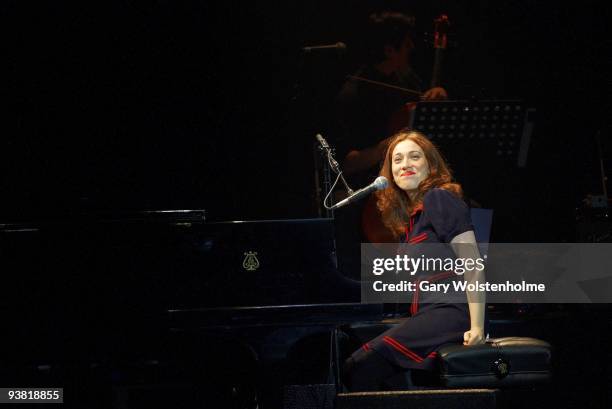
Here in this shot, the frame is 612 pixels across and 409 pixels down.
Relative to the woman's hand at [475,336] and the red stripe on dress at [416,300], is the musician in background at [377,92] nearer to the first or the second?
the red stripe on dress at [416,300]

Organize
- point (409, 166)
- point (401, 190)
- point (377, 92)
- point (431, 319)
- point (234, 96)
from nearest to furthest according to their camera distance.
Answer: point (431, 319), point (409, 166), point (401, 190), point (234, 96), point (377, 92)

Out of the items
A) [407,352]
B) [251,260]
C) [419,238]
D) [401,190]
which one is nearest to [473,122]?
[401,190]

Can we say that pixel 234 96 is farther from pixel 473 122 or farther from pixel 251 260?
pixel 251 260

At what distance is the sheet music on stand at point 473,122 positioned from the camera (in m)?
3.89

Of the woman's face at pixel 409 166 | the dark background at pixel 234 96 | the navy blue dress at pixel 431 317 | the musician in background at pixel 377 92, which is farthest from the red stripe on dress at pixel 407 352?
the musician in background at pixel 377 92

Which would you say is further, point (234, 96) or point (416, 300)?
point (234, 96)

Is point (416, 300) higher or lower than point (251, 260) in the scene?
lower

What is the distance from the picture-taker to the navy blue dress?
302 centimetres

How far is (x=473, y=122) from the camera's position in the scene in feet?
12.9

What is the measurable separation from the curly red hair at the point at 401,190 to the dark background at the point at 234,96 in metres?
0.97

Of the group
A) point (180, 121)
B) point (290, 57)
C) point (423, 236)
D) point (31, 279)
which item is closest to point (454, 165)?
point (290, 57)

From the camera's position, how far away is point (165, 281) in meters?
2.87

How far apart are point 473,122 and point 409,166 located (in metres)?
0.72

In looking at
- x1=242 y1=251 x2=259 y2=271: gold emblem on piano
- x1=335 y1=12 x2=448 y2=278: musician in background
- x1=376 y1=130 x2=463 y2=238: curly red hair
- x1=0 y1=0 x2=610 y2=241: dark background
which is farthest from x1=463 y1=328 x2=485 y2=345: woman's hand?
x1=335 y1=12 x2=448 y2=278: musician in background
